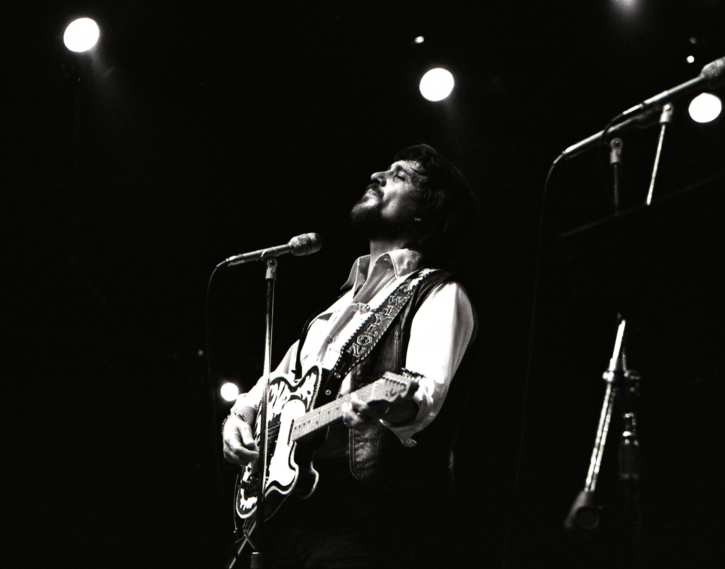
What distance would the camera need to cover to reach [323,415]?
237 centimetres

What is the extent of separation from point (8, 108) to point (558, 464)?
119 inches

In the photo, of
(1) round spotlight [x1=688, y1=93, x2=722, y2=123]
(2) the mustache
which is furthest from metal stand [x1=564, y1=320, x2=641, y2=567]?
(1) round spotlight [x1=688, y1=93, x2=722, y2=123]

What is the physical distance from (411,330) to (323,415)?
398 mm

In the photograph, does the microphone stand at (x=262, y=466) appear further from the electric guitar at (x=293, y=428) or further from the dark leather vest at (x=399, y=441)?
the dark leather vest at (x=399, y=441)

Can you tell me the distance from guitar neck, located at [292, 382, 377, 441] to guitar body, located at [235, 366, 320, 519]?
1.3 inches

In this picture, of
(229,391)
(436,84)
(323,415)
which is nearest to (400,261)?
(323,415)

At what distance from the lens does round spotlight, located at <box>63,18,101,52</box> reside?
12.0 feet

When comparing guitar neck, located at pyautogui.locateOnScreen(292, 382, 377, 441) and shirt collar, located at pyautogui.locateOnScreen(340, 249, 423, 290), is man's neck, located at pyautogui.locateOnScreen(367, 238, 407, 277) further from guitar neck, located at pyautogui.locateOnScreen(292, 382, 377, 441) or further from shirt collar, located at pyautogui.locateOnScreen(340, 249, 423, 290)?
guitar neck, located at pyautogui.locateOnScreen(292, 382, 377, 441)

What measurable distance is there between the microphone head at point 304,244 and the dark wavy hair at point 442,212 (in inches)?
19.4

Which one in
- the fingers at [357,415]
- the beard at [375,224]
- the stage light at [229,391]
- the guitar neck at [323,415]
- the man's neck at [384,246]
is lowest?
the fingers at [357,415]

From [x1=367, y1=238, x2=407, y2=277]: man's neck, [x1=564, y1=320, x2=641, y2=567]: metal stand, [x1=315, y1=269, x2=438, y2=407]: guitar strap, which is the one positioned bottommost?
[x1=564, y1=320, x2=641, y2=567]: metal stand

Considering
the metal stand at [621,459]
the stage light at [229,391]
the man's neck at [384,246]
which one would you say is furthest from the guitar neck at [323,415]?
the stage light at [229,391]

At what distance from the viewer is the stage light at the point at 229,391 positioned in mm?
4340

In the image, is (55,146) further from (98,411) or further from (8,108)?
(98,411)
